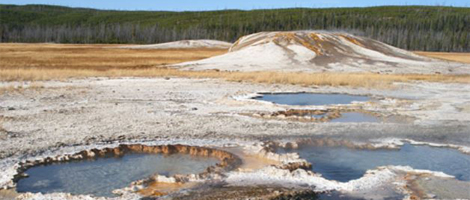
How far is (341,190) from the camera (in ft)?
19.5

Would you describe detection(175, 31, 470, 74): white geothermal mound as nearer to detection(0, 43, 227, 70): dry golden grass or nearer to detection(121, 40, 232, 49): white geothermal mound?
detection(0, 43, 227, 70): dry golden grass

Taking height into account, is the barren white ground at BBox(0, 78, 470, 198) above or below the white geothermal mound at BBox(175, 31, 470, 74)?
below

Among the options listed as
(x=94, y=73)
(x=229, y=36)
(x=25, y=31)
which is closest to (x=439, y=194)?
(x=94, y=73)

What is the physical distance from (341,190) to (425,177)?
4.47 feet

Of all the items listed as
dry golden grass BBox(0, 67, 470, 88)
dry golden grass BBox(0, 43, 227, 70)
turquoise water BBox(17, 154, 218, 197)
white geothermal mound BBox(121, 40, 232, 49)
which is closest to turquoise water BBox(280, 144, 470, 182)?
turquoise water BBox(17, 154, 218, 197)

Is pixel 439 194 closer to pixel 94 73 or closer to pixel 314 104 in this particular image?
pixel 314 104

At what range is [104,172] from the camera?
6.68 metres

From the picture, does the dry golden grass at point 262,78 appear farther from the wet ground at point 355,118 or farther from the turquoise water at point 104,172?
the turquoise water at point 104,172

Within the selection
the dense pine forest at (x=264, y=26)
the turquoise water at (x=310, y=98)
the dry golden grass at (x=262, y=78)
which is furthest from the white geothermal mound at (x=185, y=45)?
the turquoise water at (x=310, y=98)

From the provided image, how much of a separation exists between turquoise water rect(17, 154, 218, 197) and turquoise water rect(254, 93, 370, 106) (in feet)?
20.6

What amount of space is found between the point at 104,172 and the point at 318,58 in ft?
66.0

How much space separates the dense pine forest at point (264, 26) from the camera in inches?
3354

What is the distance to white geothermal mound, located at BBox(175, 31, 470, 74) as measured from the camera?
967 inches

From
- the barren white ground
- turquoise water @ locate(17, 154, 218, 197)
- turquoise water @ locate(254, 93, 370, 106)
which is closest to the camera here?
turquoise water @ locate(17, 154, 218, 197)
